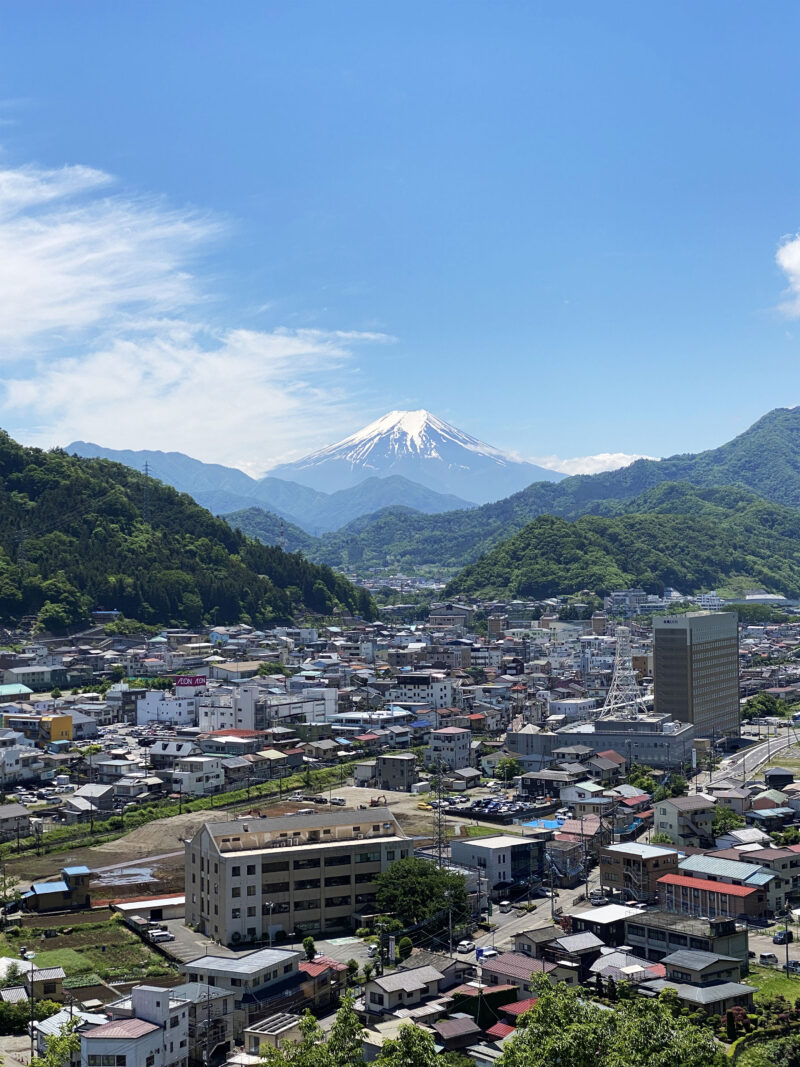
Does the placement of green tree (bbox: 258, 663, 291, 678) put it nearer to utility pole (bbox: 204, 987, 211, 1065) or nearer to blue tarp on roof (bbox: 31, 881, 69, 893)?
blue tarp on roof (bbox: 31, 881, 69, 893)

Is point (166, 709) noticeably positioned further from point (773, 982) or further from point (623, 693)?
point (773, 982)

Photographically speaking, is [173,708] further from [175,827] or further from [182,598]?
[182,598]

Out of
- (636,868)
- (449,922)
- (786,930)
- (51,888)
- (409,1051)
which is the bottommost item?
(786,930)

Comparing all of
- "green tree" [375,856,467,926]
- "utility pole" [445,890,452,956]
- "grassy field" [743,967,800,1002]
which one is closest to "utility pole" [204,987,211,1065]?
"utility pole" [445,890,452,956]

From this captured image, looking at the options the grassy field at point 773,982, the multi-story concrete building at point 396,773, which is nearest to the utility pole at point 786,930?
the grassy field at point 773,982

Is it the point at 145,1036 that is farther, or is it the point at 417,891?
the point at 417,891

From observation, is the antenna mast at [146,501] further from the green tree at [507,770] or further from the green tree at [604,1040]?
the green tree at [604,1040]

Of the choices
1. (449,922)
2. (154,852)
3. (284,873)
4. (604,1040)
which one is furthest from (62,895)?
(604,1040)
